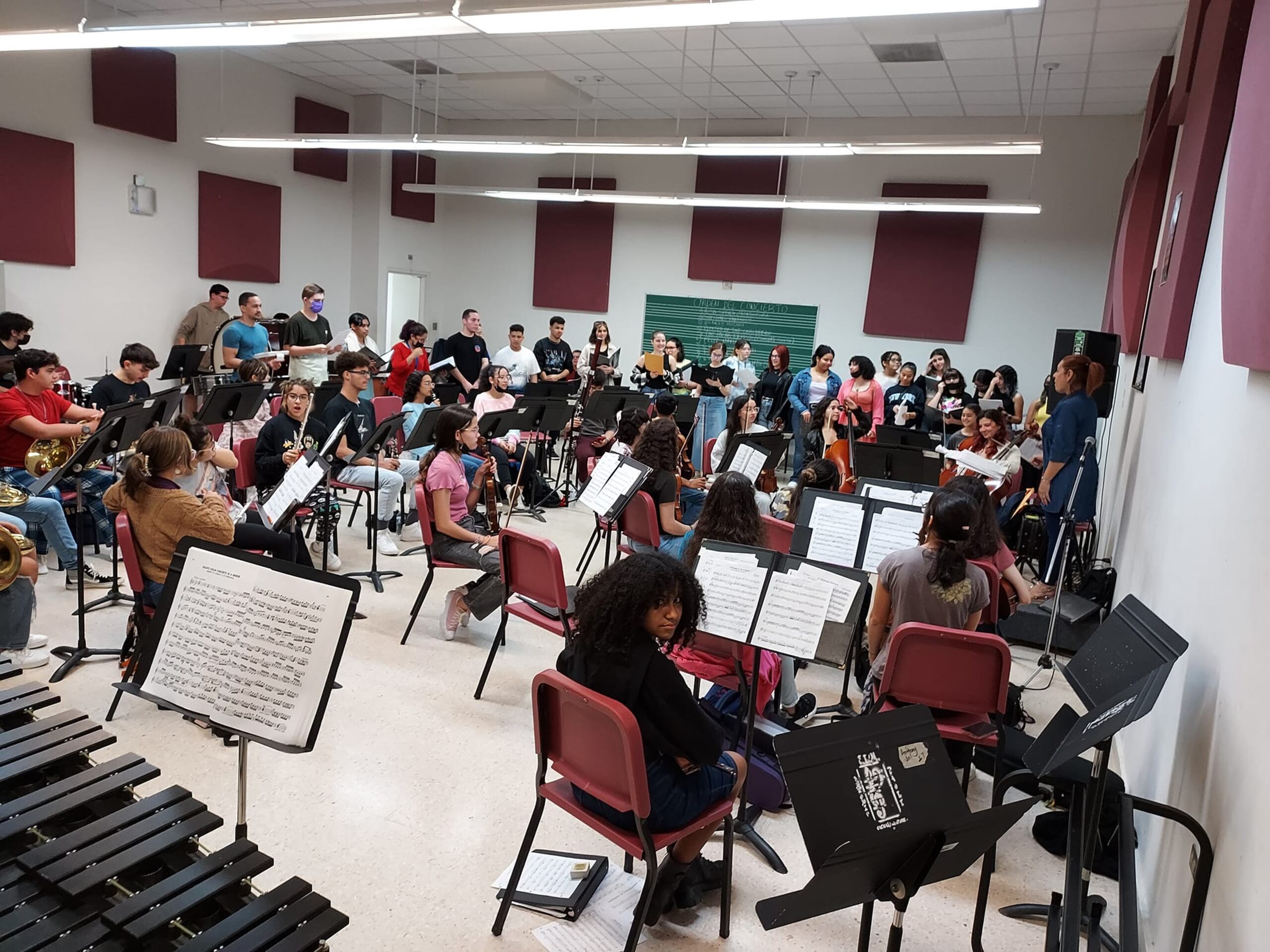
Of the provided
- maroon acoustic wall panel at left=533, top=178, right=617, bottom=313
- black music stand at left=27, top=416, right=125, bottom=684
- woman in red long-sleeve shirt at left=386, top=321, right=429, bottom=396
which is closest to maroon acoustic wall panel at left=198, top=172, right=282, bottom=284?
woman in red long-sleeve shirt at left=386, top=321, right=429, bottom=396

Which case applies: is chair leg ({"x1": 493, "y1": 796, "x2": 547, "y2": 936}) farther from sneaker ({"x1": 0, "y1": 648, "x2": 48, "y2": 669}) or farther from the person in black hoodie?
sneaker ({"x1": 0, "y1": 648, "x2": 48, "y2": 669})

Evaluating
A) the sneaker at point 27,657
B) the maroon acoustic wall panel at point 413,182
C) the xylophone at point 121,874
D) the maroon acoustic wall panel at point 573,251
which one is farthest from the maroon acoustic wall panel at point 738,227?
the xylophone at point 121,874

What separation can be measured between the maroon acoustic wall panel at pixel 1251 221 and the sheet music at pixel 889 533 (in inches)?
56.0

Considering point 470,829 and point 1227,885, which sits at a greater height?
point 1227,885

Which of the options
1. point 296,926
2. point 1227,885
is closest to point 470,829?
point 296,926

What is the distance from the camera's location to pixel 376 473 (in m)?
5.16

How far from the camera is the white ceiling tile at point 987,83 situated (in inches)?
331

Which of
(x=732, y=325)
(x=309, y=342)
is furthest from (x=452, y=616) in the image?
(x=732, y=325)

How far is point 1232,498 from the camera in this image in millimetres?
2391

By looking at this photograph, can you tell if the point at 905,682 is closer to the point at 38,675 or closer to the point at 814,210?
the point at 38,675

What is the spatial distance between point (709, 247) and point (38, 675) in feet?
31.6

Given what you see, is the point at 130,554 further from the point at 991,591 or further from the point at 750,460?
the point at 991,591

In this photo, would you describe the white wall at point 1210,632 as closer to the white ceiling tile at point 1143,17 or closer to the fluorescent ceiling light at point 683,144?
the fluorescent ceiling light at point 683,144

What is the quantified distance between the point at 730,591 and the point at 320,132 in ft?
34.0
